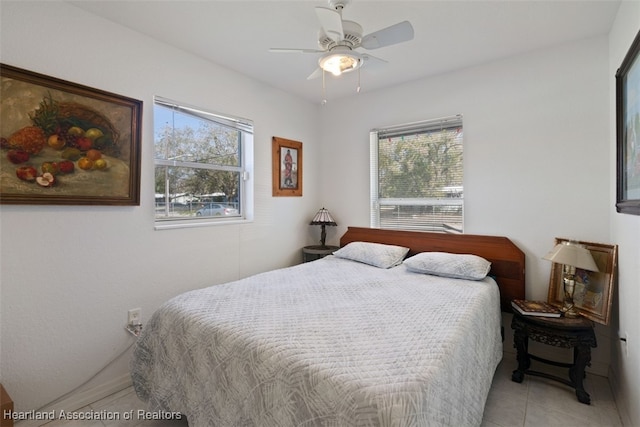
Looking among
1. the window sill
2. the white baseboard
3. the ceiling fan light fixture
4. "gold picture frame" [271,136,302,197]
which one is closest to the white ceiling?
the ceiling fan light fixture

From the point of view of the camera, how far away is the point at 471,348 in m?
1.58

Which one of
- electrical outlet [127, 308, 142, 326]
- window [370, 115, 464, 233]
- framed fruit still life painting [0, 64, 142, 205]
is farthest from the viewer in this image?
window [370, 115, 464, 233]

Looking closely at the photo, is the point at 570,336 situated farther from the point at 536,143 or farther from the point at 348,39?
the point at 348,39

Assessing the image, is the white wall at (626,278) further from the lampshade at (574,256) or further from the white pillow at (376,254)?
the white pillow at (376,254)

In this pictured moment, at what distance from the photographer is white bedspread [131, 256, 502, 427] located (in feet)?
3.59

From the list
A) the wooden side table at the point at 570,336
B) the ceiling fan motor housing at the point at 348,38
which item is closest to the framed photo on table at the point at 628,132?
the wooden side table at the point at 570,336

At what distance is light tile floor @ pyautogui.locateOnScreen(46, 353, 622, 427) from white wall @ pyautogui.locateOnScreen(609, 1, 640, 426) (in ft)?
0.38

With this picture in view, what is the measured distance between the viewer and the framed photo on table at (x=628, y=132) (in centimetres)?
157

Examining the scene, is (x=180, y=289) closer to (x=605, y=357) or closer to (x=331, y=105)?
(x=331, y=105)

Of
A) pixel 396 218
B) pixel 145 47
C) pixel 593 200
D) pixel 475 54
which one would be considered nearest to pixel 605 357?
pixel 593 200

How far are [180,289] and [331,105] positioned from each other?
8.91 feet

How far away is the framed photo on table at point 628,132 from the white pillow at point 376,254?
162 centimetres

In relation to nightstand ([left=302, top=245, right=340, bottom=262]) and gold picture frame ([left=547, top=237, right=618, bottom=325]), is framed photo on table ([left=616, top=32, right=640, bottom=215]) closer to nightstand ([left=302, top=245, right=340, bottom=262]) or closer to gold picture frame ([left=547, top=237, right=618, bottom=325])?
gold picture frame ([left=547, top=237, right=618, bottom=325])

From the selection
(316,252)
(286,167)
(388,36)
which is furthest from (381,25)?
(316,252)
